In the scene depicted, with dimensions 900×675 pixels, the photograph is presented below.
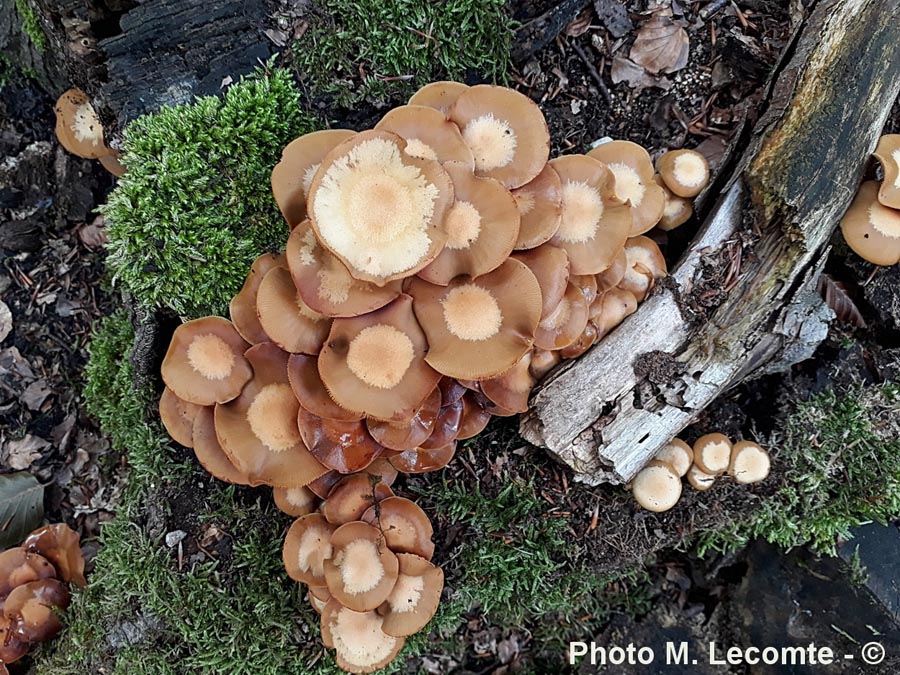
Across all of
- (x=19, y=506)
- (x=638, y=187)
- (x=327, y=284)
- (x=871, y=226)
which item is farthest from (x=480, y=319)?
(x=19, y=506)

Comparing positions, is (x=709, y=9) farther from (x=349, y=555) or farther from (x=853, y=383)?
(x=349, y=555)

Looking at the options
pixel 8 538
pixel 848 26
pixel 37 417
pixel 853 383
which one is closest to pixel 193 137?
pixel 37 417

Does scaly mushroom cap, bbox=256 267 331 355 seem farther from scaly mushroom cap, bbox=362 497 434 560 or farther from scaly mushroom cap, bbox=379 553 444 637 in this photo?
scaly mushroom cap, bbox=379 553 444 637

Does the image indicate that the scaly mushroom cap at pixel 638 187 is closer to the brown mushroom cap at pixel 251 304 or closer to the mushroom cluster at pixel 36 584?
the brown mushroom cap at pixel 251 304

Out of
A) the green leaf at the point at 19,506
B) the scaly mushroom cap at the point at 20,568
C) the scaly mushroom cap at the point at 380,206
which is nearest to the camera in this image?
the scaly mushroom cap at the point at 380,206

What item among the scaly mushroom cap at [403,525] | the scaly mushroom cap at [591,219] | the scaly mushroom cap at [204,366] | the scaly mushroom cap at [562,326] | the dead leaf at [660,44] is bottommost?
the scaly mushroom cap at [403,525]

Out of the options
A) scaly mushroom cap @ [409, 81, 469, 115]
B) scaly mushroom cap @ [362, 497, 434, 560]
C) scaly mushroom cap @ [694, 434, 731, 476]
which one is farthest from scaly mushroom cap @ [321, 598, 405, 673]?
scaly mushroom cap @ [409, 81, 469, 115]

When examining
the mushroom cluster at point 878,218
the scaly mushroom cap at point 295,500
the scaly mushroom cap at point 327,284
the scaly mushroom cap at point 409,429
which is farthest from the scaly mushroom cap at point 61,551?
the mushroom cluster at point 878,218
